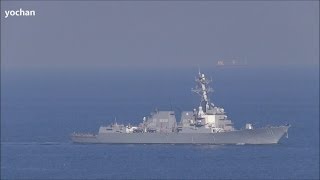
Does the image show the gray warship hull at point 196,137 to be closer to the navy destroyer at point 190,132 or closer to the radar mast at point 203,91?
the navy destroyer at point 190,132

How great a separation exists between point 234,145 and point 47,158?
824 inches

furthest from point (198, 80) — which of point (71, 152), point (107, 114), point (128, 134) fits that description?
point (107, 114)

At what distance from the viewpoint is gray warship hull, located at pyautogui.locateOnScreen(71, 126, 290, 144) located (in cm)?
13562

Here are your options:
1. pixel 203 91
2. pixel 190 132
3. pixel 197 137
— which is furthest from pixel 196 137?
pixel 203 91

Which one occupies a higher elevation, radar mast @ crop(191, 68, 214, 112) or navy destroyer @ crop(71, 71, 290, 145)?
radar mast @ crop(191, 68, 214, 112)

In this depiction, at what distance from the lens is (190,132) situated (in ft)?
451

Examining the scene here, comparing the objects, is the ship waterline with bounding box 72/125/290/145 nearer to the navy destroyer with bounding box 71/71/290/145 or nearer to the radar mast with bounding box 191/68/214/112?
the navy destroyer with bounding box 71/71/290/145

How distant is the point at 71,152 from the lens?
425 feet

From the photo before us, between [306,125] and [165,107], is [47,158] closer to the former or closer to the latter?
[306,125]

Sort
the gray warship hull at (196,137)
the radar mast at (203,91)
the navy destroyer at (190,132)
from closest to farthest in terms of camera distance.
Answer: the gray warship hull at (196,137) → the navy destroyer at (190,132) → the radar mast at (203,91)

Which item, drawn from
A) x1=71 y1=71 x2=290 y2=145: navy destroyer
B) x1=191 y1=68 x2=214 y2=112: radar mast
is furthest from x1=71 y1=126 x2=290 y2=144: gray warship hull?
x1=191 y1=68 x2=214 y2=112: radar mast

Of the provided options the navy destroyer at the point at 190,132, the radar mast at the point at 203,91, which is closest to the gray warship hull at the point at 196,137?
the navy destroyer at the point at 190,132

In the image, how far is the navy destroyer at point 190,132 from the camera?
446ft

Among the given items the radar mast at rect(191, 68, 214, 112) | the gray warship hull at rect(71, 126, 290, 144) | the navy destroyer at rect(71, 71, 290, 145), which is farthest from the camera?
the radar mast at rect(191, 68, 214, 112)
